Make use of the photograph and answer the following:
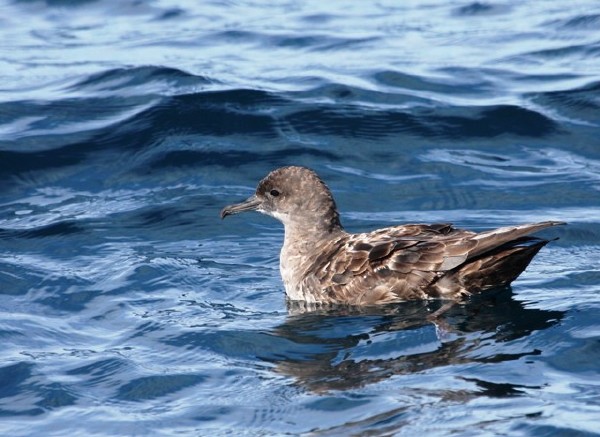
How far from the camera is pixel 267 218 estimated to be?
1138 centimetres

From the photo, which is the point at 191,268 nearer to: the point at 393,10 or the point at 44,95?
the point at 44,95

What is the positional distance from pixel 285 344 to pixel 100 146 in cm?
510

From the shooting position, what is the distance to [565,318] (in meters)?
8.18

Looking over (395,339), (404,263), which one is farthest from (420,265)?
(395,339)

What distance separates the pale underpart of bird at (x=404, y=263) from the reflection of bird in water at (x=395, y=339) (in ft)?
0.40

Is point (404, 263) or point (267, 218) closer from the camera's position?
point (404, 263)

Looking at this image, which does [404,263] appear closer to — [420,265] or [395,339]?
[420,265]

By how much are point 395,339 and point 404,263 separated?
0.77 m

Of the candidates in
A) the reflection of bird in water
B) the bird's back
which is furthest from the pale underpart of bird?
the reflection of bird in water

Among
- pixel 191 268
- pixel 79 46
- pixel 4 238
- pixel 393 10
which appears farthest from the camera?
pixel 393 10

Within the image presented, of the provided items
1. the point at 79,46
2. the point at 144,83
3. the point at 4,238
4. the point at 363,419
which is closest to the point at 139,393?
the point at 363,419

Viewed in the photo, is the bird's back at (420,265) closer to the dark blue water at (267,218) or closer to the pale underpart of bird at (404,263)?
the pale underpart of bird at (404,263)

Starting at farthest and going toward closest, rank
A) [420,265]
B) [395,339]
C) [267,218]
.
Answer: [267,218], [420,265], [395,339]

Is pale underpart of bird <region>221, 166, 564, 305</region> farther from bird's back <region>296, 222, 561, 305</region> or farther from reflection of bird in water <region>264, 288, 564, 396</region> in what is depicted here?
reflection of bird in water <region>264, 288, 564, 396</region>
